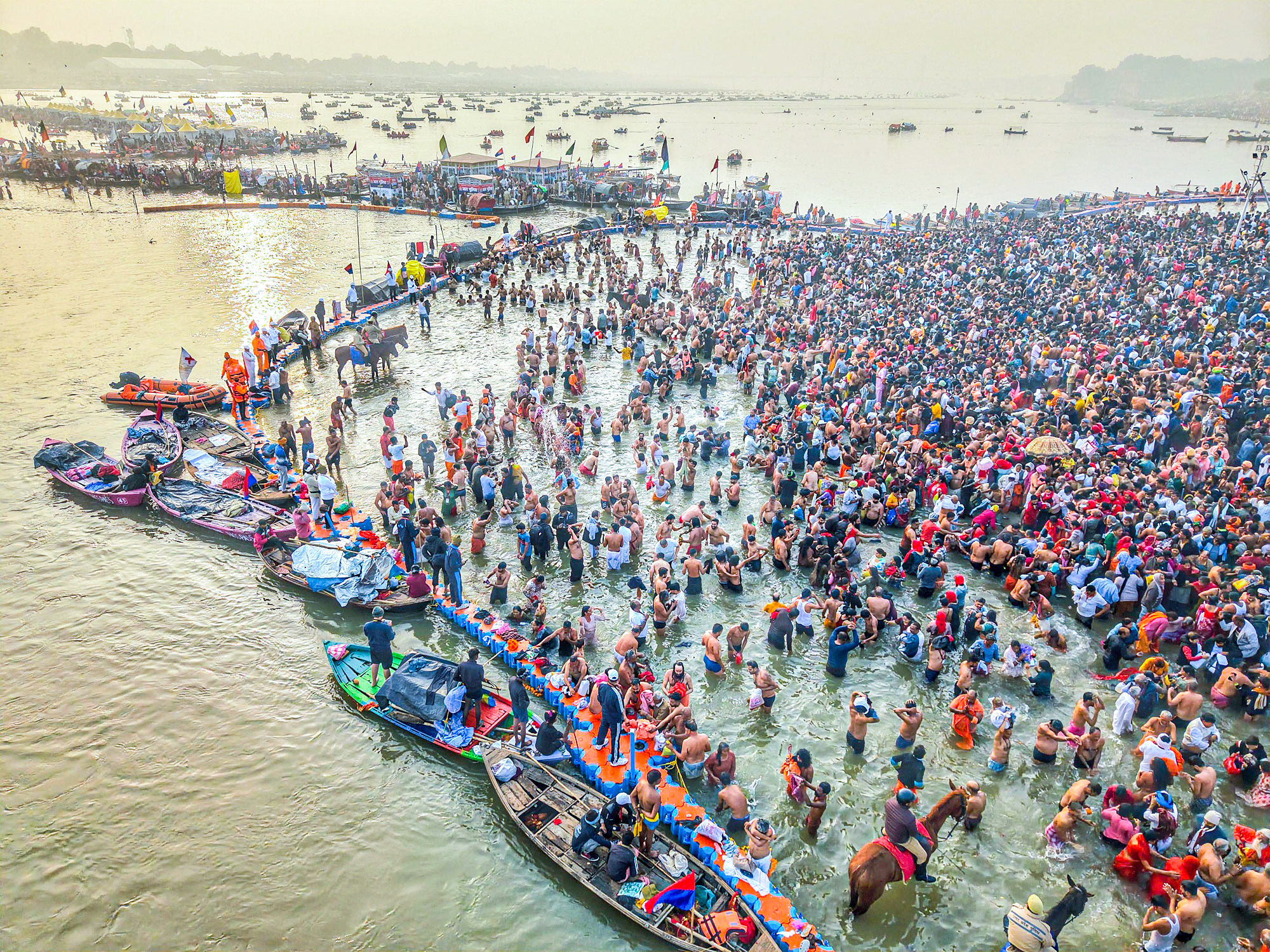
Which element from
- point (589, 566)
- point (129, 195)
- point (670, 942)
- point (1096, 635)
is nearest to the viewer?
point (670, 942)

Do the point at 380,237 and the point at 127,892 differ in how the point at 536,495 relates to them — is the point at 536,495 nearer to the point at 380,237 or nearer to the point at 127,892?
the point at 127,892

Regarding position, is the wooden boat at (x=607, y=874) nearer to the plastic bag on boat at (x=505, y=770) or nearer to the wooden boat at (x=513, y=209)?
the plastic bag on boat at (x=505, y=770)

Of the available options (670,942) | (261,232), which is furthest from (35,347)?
(670,942)

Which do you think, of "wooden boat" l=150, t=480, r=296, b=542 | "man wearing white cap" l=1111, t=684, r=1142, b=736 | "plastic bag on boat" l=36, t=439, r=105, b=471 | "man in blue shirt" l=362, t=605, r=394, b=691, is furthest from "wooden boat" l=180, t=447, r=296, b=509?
"man wearing white cap" l=1111, t=684, r=1142, b=736

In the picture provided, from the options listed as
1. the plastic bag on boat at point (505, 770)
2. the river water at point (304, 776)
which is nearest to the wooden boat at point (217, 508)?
the river water at point (304, 776)

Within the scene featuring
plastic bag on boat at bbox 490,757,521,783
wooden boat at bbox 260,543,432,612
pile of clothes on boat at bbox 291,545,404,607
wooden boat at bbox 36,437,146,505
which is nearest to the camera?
plastic bag on boat at bbox 490,757,521,783

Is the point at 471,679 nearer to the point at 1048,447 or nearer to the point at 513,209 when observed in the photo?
the point at 1048,447

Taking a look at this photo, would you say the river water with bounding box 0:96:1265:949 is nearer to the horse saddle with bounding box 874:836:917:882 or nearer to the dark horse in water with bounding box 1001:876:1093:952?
the horse saddle with bounding box 874:836:917:882
